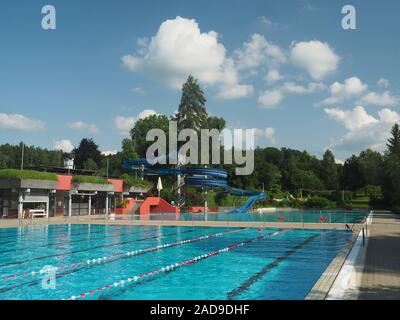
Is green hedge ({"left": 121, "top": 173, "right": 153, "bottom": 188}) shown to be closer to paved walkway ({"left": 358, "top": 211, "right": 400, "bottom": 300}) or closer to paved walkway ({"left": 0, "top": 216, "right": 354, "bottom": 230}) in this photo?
paved walkway ({"left": 0, "top": 216, "right": 354, "bottom": 230})

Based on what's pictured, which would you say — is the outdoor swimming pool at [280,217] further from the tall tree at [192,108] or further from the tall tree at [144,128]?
the tall tree at [144,128]

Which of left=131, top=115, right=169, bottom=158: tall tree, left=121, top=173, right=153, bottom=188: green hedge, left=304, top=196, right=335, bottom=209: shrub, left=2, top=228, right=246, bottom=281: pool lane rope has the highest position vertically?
left=131, top=115, right=169, bottom=158: tall tree

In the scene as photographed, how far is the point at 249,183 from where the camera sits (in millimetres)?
68250

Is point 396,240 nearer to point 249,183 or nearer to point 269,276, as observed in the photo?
point 269,276

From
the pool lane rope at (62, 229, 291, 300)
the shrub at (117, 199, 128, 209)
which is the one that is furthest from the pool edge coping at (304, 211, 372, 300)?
the shrub at (117, 199, 128, 209)

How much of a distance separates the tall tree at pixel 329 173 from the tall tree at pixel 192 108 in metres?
36.6

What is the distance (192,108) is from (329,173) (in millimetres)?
39225

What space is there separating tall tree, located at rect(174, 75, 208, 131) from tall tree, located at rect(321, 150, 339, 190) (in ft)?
120

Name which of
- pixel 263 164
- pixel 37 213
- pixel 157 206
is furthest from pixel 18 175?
pixel 263 164

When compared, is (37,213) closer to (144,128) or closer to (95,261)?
(95,261)

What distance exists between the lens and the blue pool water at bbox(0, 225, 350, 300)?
367 inches

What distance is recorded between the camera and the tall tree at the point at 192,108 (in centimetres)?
5822

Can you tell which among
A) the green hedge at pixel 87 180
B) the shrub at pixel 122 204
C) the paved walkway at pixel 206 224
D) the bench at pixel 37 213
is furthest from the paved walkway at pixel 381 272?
the shrub at pixel 122 204
